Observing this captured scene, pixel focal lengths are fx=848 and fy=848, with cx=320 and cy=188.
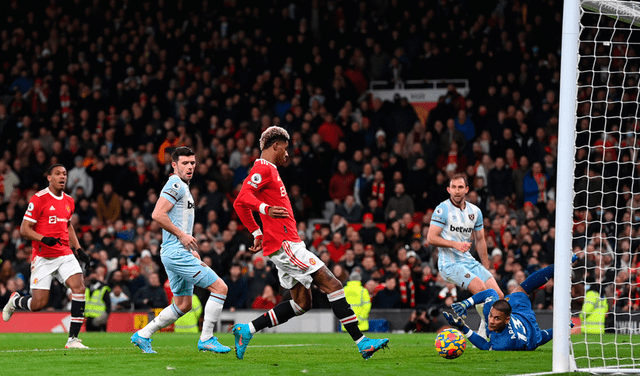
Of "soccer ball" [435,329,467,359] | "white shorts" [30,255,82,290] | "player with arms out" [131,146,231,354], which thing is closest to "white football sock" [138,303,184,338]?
"player with arms out" [131,146,231,354]

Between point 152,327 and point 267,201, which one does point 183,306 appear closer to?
point 152,327

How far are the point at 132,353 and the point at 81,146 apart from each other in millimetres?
13308

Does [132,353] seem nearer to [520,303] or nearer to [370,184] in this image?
[520,303]

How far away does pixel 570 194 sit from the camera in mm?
7305

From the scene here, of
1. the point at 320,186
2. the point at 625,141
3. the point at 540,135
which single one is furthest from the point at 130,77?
the point at 625,141

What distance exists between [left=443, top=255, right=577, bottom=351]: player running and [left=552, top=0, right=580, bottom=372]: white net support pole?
1786 mm

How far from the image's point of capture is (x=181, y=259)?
29.3ft

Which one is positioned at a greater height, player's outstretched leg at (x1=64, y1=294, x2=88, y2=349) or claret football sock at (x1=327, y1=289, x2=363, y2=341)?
claret football sock at (x1=327, y1=289, x2=363, y2=341)

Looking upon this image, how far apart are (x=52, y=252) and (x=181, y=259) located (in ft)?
9.12

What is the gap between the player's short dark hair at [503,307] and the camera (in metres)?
9.09

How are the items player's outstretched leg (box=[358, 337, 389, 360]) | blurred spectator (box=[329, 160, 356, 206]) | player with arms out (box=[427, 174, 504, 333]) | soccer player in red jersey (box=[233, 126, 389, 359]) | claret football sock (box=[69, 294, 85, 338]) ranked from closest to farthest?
1. player's outstretched leg (box=[358, 337, 389, 360])
2. soccer player in red jersey (box=[233, 126, 389, 359])
3. player with arms out (box=[427, 174, 504, 333])
4. claret football sock (box=[69, 294, 85, 338])
5. blurred spectator (box=[329, 160, 356, 206])

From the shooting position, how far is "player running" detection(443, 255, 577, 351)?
9.16m

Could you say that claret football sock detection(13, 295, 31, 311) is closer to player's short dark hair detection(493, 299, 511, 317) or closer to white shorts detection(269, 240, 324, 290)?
white shorts detection(269, 240, 324, 290)

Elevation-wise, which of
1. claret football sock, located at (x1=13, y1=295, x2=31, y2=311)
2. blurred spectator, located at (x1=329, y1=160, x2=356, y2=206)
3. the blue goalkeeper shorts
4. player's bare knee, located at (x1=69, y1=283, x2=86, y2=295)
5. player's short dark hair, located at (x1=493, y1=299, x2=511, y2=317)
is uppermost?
blurred spectator, located at (x1=329, y1=160, x2=356, y2=206)
